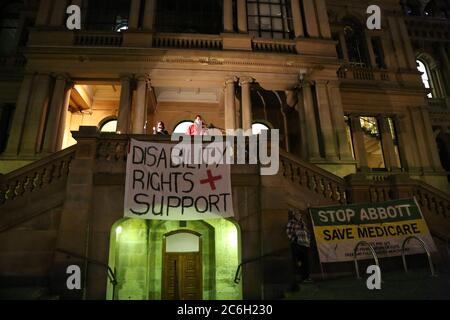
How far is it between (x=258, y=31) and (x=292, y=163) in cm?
1157

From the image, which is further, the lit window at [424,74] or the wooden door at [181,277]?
Answer: the lit window at [424,74]

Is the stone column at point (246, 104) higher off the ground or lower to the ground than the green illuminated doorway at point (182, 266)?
higher

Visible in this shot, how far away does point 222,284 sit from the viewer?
36.2 feet

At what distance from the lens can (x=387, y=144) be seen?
19969 millimetres

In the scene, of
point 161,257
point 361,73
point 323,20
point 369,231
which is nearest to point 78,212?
point 161,257

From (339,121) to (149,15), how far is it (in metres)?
11.5

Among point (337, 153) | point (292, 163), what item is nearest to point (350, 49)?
point (337, 153)

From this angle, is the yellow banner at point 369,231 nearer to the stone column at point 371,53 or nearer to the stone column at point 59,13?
the stone column at point 371,53

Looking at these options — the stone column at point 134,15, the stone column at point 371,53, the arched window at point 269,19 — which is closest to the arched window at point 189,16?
the arched window at point 269,19

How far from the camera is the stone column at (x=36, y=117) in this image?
14.6m

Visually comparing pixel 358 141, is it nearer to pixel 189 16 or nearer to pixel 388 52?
pixel 388 52

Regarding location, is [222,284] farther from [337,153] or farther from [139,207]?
[337,153]

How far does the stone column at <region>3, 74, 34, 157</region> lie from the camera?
1445 centimetres

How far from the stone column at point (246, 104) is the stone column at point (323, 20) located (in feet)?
18.1
